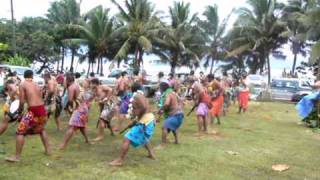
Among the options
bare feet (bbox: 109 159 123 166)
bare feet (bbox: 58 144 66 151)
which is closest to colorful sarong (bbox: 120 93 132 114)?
bare feet (bbox: 58 144 66 151)

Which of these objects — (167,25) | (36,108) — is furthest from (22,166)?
(167,25)

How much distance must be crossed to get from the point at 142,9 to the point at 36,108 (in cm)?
2660

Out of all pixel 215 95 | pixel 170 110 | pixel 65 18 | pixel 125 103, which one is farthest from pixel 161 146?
pixel 65 18

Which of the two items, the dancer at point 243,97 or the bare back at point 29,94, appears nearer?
the bare back at point 29,94

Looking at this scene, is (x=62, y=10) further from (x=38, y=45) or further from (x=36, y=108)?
(x=36, y=108)

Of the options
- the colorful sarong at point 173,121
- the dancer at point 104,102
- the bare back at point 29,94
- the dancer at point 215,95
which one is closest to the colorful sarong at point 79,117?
the dancer at point 104,102

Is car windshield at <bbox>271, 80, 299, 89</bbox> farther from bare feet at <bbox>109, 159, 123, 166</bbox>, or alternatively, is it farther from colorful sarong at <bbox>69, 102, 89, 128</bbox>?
bare feet at <bbox>109, 159, 123, 166</bbox>

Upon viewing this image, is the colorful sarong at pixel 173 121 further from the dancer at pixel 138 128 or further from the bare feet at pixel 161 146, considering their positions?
the dancer at pixel 138 128

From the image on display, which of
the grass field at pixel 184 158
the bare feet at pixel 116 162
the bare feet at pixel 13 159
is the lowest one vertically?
the grass field at pixel 184 158

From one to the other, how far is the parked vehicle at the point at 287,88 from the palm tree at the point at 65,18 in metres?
18.8

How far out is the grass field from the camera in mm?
7923

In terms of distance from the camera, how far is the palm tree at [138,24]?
3419 cm

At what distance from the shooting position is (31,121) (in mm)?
8211

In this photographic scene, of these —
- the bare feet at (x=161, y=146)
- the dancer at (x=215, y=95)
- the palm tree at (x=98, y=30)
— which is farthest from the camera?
the palm tree at (x=98, y=30)
